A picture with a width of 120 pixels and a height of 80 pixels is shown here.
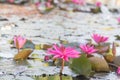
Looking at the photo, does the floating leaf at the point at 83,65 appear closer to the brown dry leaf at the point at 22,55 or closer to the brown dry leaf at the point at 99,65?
the brown dry leaf at the point at 99,65

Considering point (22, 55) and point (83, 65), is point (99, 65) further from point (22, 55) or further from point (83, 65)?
point (22, 55)

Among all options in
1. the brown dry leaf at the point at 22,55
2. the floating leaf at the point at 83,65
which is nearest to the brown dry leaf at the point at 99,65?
the floating leaf at the point at 83,65

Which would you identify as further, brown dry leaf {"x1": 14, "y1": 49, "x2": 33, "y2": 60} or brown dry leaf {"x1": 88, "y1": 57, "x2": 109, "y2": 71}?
brown dry leaf {"x1": 14, "y1": 49, "x2": 33, "y2": 60}

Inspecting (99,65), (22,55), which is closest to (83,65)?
(99,65)

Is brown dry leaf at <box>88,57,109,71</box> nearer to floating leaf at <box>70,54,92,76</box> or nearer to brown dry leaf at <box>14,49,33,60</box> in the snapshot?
floating leaf at <box>70,54,92,76</box>

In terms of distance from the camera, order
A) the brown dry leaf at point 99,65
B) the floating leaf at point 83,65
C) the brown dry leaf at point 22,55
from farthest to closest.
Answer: the brown dry leaf at point 22,55 → the brown dry leaf at point 99,65 → the floating leaf at point 83,65

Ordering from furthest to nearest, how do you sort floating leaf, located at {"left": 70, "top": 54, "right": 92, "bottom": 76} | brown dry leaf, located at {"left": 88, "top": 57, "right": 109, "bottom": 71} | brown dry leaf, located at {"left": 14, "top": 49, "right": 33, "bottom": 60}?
brown dry leaf, located at {"left": 14, "top": 49, "right": 33, "bottom": 60}
brown dry leaf, located at {"left": 88, "top": 57, "right": 109, "bottom": 71}
floating leaf, located at {"left": 70, "top": 54, "right": 92, "bottom": 76}

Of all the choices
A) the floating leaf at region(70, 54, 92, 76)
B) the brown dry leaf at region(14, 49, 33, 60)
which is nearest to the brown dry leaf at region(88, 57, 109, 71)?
the floating leaf at region(70, 54, 92, 76)

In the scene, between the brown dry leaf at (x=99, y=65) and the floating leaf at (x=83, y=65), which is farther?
the brown dry leaf at (x=99, y=65)

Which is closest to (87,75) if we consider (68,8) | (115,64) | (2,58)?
(115,64)

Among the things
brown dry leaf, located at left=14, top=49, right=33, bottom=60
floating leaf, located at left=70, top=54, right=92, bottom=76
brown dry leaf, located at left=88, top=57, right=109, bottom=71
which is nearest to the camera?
floating leaf, located at left=70, top=54, right=92, bottom=76

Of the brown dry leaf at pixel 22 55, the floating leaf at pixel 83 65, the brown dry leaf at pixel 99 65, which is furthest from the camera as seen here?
the brown dry leaf at pixel 22 55

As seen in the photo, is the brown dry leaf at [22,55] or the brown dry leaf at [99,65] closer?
the brown dry leaf at [99,65]

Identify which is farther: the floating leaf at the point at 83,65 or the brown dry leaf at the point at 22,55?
the brown dry leaf at the point at 22,55
